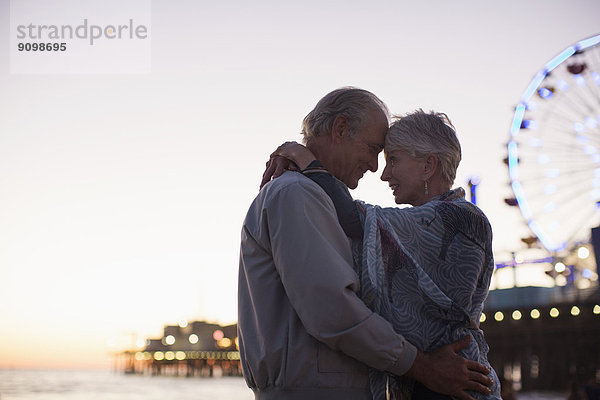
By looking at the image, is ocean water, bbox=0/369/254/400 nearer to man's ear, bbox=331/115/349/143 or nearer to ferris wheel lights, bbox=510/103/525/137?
ferris wheel lights, bbox=510/103/525/137

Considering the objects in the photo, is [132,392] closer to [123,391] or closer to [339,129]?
[123,391]

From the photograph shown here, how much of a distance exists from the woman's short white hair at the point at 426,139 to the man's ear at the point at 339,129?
0.19 m

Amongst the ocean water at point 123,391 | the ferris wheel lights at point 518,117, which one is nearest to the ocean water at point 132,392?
the ocean water at point 123,391

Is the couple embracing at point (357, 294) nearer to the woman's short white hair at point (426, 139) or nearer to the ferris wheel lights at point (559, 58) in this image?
the woman's short white hair at point (426, 139)

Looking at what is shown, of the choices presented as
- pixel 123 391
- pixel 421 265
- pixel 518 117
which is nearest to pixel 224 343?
pixel 123 391

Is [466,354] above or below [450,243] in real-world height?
below

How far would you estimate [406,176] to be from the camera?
283 cm

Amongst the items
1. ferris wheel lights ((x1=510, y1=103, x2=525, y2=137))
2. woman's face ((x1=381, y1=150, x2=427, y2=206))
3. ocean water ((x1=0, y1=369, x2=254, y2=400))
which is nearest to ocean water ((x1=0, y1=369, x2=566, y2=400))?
ocean water ((x1=0, y1=369, x2=254, y2=400))

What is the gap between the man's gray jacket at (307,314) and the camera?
219 centimetres

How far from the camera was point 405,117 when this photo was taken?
2.84 m

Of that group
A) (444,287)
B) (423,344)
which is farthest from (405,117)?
(423,344)

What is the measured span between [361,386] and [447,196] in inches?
32.6

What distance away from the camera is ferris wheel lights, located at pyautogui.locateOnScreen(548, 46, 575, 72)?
72.8 feet

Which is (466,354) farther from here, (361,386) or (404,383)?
(361,386)
